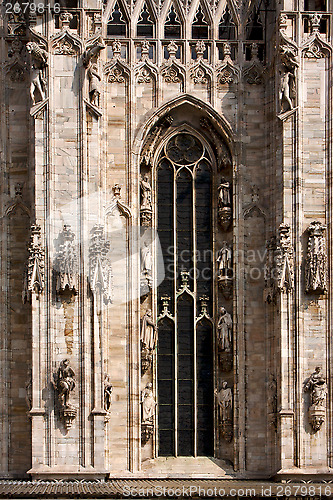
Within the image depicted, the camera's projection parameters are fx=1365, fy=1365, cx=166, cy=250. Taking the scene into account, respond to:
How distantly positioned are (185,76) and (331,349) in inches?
315

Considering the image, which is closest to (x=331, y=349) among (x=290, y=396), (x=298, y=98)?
(x=290, y=396)

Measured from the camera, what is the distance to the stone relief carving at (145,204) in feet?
114

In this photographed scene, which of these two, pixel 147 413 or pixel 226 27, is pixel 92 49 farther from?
pixel 147 413

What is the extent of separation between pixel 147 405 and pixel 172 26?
989 cm

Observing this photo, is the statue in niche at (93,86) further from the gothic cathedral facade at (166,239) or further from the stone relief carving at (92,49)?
the stone relief carving at (92,49)

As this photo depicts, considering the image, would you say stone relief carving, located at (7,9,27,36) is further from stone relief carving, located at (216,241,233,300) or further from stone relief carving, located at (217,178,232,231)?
stone relief carving, located at (216,241,233,300)

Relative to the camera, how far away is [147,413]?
33.9 m

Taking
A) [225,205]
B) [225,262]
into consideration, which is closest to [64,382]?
[225,262]

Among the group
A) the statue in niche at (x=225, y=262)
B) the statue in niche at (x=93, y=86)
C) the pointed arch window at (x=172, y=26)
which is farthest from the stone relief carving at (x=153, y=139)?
the statue in niche at (x=225, y=262)

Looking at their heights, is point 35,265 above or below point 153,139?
below

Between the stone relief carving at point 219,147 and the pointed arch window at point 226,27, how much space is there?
2.29 meters

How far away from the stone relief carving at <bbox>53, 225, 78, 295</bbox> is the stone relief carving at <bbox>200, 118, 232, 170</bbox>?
15.0ft

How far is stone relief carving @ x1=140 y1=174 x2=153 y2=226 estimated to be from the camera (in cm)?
3488

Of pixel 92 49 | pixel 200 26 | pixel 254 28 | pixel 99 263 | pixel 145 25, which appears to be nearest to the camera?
pixel 99 263
